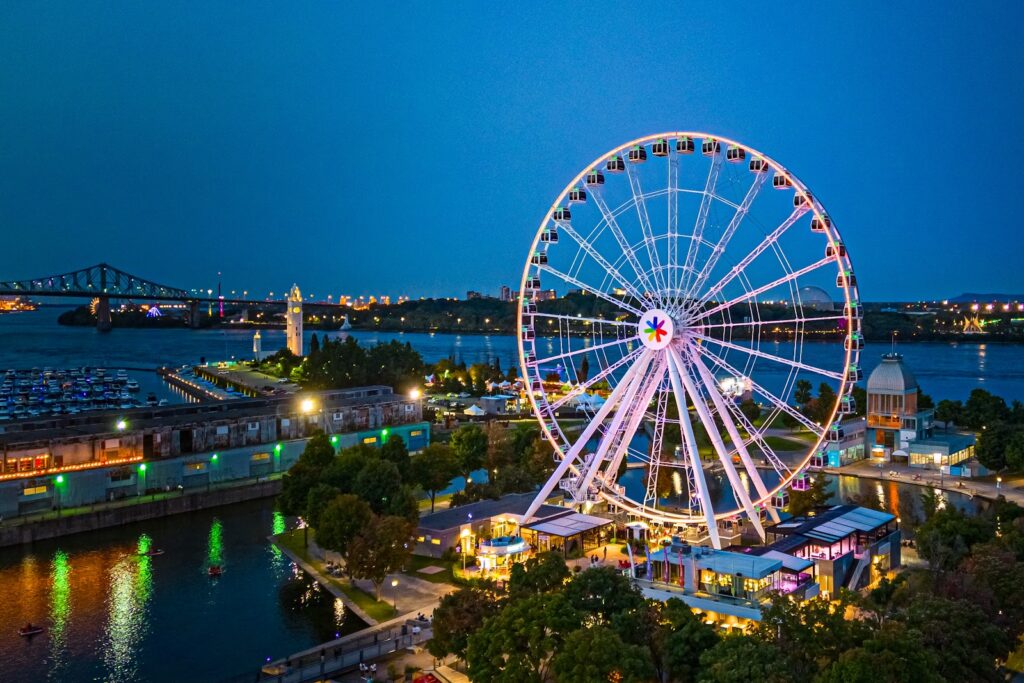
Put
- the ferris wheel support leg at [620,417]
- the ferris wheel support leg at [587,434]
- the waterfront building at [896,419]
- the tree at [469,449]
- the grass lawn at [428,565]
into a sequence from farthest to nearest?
1. the waterfront building at [896,419]
2. the tree at [469,449]
3. the ferris wheel support leg at [587,434]
4. the ferris wheel support leg at [620,417]
5. the grass lawn at [428,565]

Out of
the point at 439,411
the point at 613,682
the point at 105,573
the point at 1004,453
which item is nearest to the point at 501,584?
the point at 613,682

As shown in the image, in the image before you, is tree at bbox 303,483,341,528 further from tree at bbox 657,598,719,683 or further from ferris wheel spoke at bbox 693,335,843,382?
tree at bbox 657,598,719,683

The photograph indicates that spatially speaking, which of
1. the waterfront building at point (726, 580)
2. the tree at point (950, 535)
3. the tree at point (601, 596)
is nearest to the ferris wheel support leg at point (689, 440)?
the waterfront building at point (726, 580)

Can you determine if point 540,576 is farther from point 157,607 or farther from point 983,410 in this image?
point 983,410

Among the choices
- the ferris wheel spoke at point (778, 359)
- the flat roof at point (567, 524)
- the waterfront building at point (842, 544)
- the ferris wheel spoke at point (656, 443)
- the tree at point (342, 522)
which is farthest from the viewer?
the ferris wheel spoke at point (656, 443)

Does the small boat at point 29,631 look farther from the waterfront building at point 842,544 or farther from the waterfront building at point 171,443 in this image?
the waterfront building at point 842,544

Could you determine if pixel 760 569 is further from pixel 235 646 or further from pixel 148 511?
pixel 148 511

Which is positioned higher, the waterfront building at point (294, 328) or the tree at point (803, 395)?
the waterfront building at point (294, 328)
